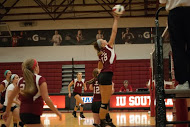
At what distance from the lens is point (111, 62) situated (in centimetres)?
564

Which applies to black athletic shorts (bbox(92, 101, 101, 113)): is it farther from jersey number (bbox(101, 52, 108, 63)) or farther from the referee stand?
the referee stand

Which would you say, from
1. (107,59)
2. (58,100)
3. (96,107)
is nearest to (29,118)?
(107,59)

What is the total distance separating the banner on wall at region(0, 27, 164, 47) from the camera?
822 inches

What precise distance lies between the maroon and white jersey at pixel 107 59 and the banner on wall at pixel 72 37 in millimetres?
15345

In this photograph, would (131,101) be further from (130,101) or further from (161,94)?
(161,94)

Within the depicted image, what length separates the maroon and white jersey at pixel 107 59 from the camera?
18.4 feet

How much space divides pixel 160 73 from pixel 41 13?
18.7m

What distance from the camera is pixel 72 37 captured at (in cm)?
2131

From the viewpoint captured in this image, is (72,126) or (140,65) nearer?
(72,126)

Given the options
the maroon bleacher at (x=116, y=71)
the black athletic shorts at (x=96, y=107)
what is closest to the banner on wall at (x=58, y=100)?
the maroon bleacher at (x=116, y=71)

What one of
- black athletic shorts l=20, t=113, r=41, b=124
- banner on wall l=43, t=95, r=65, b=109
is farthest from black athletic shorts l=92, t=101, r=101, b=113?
banner on wall l=43, t=95, r=65, b=109

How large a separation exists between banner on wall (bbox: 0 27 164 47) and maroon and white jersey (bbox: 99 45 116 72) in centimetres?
1534

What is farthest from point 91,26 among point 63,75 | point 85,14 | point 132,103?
point 132,103

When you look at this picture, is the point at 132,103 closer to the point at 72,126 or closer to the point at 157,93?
→ the point at 72,126
